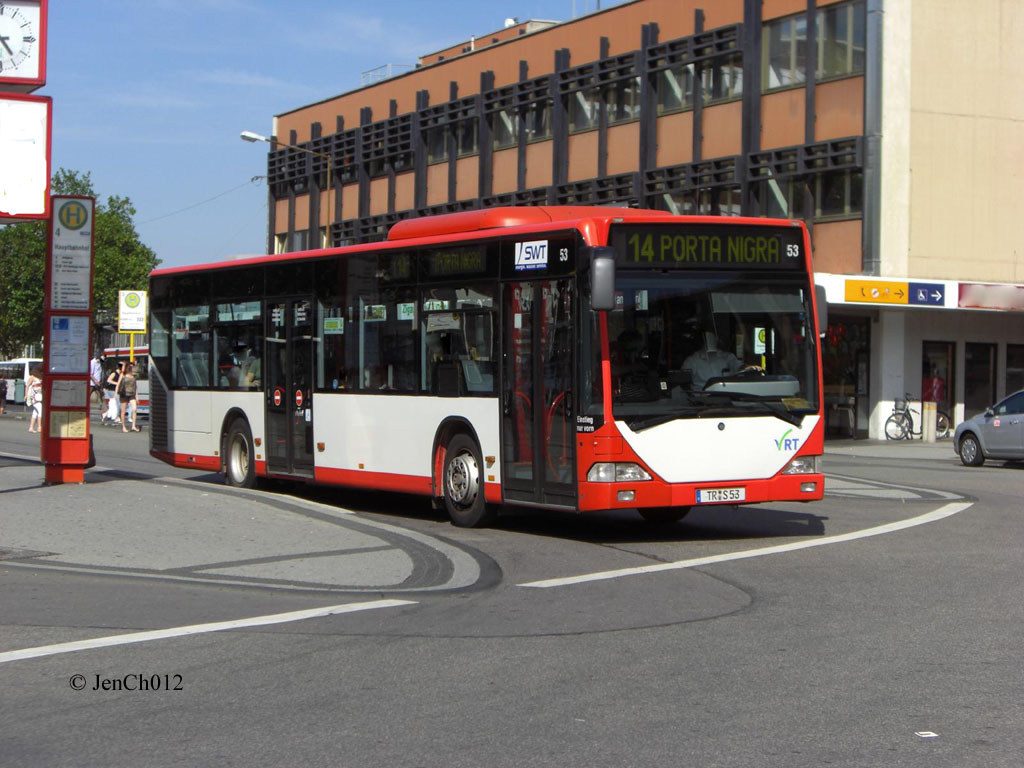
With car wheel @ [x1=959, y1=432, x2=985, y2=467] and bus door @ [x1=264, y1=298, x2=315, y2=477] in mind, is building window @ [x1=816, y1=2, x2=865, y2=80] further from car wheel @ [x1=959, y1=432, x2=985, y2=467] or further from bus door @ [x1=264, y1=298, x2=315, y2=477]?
bus door @ [x1=264, y1=298, x2=315, y2=477]

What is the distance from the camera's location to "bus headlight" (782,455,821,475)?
13273 millimetres

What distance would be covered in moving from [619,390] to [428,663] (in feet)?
17.8

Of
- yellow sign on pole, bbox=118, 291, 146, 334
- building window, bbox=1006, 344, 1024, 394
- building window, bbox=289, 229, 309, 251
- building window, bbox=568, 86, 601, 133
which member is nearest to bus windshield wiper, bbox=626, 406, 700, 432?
building window, bbox=1006, 344, 1024, 394

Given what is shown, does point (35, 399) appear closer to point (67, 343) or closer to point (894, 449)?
point (894, 449)

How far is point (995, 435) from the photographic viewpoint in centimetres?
2611

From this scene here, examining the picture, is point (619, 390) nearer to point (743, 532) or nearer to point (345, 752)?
point (743, 532)

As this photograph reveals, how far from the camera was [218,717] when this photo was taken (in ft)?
20.5

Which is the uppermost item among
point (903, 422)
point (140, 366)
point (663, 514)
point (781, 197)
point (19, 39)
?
point (781, 197)

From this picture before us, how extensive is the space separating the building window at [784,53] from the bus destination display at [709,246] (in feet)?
85.4

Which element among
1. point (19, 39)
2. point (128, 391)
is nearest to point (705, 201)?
point (128, 391)

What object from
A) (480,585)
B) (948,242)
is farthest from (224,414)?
(948,242)

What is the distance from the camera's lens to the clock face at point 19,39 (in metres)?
15.8

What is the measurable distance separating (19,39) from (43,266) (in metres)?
96.7

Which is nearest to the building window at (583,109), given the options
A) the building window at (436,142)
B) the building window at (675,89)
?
the building window at (675,89)
